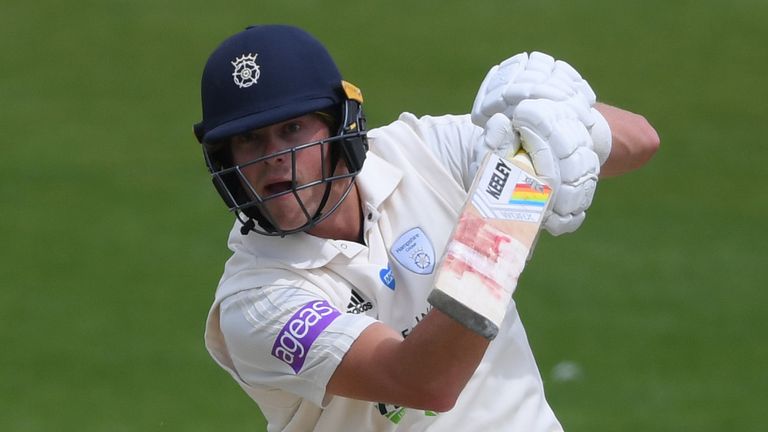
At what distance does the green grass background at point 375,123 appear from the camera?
7.41m

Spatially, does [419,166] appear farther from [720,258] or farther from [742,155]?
[742,155]

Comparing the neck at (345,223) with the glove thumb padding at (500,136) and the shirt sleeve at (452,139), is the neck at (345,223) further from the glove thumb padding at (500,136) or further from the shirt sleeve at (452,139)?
the glove thumb padding at (500,136)

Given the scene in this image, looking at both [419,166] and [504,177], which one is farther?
[419,166]

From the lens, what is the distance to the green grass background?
741 centimetres

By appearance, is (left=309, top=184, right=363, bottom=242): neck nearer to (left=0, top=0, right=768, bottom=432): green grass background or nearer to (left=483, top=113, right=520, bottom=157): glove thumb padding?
(left=483, top=113, right=520, bottom=157): glove thumb padding

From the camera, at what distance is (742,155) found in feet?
30.6

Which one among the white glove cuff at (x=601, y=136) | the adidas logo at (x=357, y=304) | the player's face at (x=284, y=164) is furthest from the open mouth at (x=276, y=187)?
the white glove cuff at (x=601, y=136)

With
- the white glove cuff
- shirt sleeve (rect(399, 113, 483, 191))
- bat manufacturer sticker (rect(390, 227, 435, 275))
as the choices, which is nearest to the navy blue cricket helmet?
bat manufacturer sticker (rect(390, 227, 435, 275))

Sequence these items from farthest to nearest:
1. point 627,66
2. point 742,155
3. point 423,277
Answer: point 627,66 < point 742,155 < point 423,277

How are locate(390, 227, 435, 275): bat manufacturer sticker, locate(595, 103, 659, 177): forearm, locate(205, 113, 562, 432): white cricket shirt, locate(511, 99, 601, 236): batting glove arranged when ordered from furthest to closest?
locate(595, 103, 659, 177): forearm < locate(390, 227, 435, 275): bat manufacturer sticker < locate(205, 113, 562, 432): white cricket shirt < locate(511, 99, 601, 236): batting glove

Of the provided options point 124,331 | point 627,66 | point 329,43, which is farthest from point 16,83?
point 627,66

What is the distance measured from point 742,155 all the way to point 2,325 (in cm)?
483

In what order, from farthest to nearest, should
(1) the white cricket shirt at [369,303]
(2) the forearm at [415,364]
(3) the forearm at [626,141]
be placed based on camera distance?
(3) the forearm at [626,141]
(1) the white cricket shirt at [369,303]
(2) the forearm at [415,364]

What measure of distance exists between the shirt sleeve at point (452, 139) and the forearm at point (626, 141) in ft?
1.36
